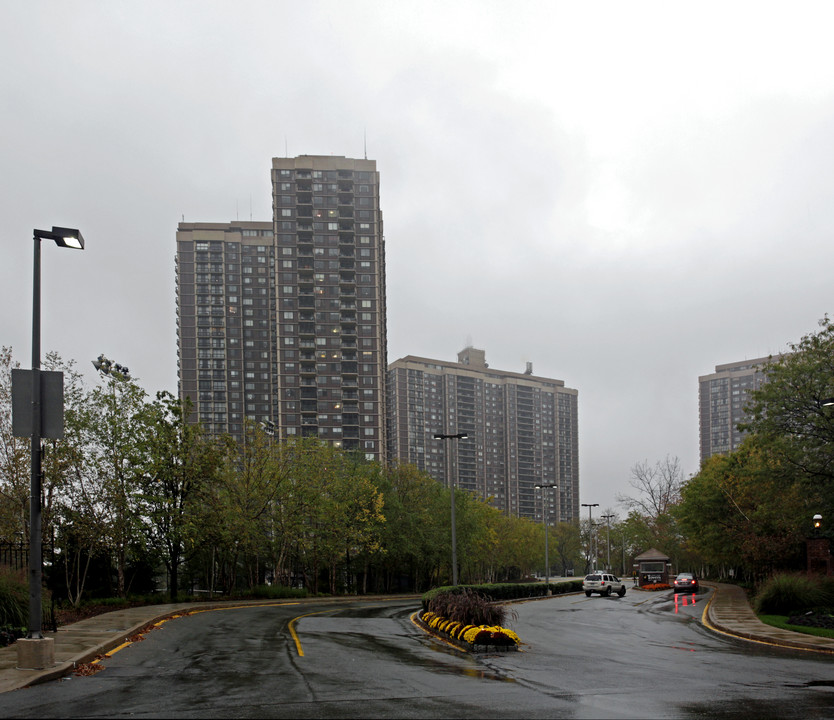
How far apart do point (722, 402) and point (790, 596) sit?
14217cm

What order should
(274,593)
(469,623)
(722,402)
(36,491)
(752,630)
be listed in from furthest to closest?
(722,402), (274,593), (752,630), (469,623), (36,491)

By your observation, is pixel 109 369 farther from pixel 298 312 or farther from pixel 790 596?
pixel 298 312

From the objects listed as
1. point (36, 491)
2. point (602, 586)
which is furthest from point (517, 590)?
point (36, 491)

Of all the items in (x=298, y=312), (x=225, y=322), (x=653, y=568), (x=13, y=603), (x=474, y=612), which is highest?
(x=225, y=322)

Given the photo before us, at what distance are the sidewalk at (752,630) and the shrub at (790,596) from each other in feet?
2.71

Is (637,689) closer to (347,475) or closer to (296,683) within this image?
(296,683)

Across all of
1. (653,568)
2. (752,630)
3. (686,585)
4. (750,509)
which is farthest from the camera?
(653,568)

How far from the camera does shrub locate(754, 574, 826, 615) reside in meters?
29.1

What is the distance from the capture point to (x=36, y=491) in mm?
13445

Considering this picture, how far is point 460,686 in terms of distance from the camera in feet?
40.2

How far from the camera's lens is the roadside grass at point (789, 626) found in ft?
73.5

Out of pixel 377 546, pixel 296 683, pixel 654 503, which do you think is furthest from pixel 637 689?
pixel 654 503

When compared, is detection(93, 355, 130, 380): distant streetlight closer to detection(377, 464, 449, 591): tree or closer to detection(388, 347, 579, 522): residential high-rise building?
detection(377, 464, 449, 591): tree

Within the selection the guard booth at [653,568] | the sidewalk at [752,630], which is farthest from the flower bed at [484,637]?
the guard booth at [653,568]
